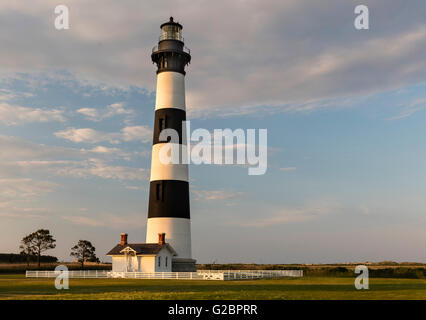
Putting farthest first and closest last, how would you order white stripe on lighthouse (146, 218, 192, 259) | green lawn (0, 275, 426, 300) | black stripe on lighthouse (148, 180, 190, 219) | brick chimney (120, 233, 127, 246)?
brick chimney (120, 233, 127, 246)
white stripe on lighthouse (146, 218, 192, 259)
black stripe on lighthouse (148, 180, 190, 219)
green lawn (0, 275, 426, 300)

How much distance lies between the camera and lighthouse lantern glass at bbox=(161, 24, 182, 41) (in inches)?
2195

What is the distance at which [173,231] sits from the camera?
Result: 51375mm

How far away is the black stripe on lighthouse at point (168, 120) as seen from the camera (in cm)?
5244

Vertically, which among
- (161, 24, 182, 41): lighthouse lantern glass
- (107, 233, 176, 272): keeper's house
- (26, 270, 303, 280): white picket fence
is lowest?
(26, 270, 303, 280): white picket fence

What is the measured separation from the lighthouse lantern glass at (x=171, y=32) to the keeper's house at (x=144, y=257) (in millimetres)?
22373

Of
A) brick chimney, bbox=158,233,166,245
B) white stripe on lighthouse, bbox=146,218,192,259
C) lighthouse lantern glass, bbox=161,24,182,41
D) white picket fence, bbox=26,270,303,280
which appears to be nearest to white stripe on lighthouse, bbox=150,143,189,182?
white stripe on lighthouse, bbox=146,218,192,259

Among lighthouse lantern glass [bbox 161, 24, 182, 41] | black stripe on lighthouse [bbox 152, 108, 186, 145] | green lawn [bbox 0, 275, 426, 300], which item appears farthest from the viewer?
lighthouse lantern glass [bbox 161, 24, 182, 41]

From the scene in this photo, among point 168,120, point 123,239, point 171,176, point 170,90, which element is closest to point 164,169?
point 171,176

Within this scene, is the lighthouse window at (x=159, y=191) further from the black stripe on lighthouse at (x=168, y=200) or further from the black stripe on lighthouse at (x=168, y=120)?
the black stripe on lighthouse at (x=168, y=120)

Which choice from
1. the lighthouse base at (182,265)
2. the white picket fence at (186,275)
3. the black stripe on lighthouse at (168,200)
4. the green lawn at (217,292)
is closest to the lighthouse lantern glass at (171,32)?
the black stripe on lighthouse at (168,200)

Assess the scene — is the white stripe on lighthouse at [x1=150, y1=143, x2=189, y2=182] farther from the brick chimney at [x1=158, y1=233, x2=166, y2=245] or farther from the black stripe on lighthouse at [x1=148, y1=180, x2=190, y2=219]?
the brick chimney at [x1=158, y1=233, x2=166, y2=245]
